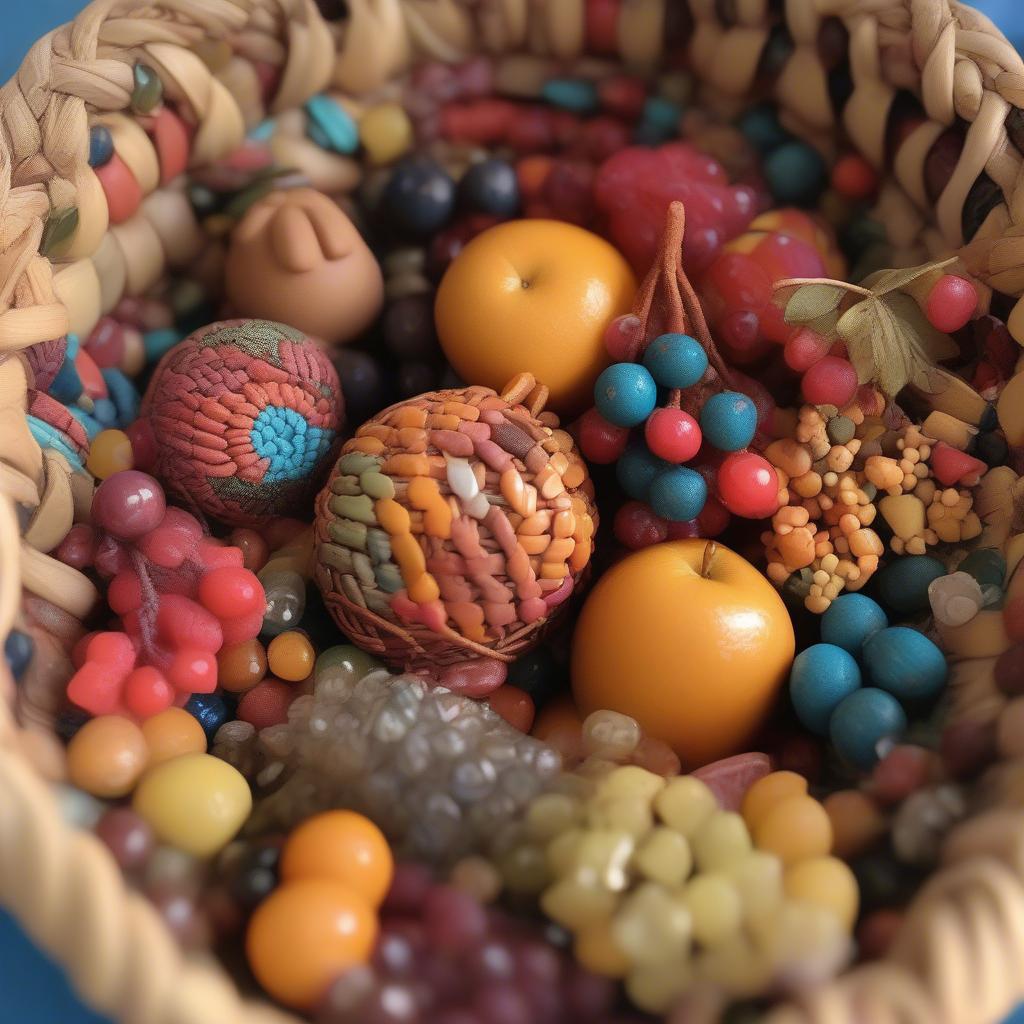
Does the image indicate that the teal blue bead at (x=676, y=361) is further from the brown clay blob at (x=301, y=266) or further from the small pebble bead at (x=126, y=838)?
the small pebble bead at (x=126, y=838)

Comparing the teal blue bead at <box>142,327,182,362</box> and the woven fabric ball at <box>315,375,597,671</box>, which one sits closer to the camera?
the woven fabric ball at <box>315,375,597,671</box>

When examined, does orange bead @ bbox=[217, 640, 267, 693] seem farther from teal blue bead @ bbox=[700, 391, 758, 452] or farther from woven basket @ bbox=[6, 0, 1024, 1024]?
teal blue bead @ bbox=[700, 391, 758, 452]

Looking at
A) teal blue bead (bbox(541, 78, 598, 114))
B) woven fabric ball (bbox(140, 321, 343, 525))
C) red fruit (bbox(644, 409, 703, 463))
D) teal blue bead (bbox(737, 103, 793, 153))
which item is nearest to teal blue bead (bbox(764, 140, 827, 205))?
teal blue bead (bbox(737, 103, 793, 153))

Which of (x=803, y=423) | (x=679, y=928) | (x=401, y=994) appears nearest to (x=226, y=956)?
(x=401, y=994)

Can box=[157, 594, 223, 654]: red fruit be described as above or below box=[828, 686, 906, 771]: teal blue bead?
below

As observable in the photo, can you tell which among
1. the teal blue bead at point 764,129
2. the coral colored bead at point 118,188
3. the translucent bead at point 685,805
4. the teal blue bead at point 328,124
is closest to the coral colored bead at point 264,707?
the translucent bead at point 685,805
